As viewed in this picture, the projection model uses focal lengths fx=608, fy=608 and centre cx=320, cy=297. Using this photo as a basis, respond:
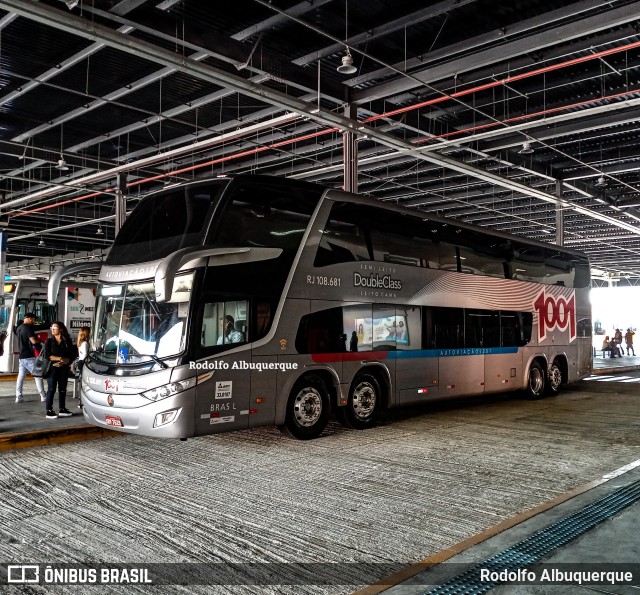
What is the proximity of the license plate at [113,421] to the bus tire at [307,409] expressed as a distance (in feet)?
7.45

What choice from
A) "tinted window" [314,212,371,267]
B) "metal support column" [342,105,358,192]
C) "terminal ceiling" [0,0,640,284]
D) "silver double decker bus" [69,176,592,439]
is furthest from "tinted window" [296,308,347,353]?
"metal support column" [342,105,358,192]

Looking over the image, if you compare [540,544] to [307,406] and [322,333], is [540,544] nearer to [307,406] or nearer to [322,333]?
[307,406]

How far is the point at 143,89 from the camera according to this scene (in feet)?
43.8

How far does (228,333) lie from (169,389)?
1058mm

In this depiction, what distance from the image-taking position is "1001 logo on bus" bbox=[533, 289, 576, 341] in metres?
14.7

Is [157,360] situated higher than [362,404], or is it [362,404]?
[157,360]

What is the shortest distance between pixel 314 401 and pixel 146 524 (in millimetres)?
4274

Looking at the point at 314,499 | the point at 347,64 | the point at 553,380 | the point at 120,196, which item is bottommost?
the point at 314,499

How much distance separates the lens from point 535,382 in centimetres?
1482

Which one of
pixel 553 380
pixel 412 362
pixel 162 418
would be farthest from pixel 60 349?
pixel 553 380

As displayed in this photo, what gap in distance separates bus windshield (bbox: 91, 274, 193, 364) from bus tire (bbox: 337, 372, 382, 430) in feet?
10.8

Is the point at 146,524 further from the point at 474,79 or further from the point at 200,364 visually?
the point at 474,79

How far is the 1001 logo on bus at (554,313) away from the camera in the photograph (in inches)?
579

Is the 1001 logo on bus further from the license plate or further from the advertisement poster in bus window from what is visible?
the license plate
